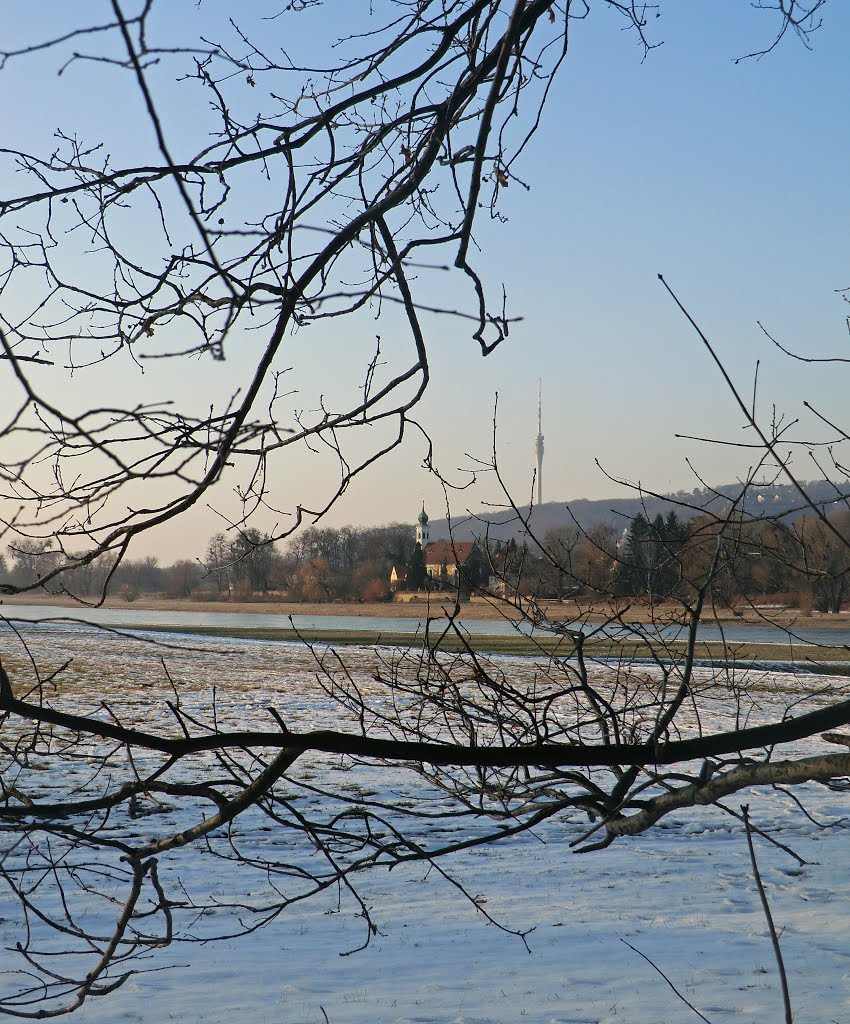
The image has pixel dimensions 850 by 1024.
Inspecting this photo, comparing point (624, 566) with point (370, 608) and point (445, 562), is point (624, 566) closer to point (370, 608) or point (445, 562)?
point (445, 562)

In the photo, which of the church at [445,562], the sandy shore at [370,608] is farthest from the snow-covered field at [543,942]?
the sandy shore at [370,608]

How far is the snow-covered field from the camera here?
5520mm

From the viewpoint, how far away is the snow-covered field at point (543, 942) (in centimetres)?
552

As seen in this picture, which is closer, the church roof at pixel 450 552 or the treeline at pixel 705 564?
the treeline at pixel 705 564

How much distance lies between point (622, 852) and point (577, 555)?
Result: 19.1ft

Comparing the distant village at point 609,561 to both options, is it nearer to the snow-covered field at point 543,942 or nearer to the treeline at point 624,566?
the treeline at point 624,566

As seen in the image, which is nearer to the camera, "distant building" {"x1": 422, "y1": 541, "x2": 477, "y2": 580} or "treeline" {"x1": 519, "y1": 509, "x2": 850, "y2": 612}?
"treeline" {"x1": 519, "y1": 509, "x2": 850, "y2": 612}

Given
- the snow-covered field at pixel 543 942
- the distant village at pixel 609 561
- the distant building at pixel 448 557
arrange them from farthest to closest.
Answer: the snow-covered field at pixel 543 942
the distant building at pixel 448 557
the distant village at pixel 609 561

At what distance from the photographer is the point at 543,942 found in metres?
6.52

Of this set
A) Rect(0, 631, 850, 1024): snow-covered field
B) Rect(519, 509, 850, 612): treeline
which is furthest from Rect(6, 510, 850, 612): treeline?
Rect(0, 631, 850, 1024): snow-covered field

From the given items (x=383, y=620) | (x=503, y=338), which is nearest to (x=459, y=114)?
(x=503, y=338)

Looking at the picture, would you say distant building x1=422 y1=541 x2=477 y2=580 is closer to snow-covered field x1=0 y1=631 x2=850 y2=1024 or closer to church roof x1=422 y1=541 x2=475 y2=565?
church roof x1=422 y1=541 x2=475 y2=565

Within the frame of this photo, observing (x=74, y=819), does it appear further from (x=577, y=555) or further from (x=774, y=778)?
(x=774, y=778)

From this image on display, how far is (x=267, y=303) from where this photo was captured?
1695 mm
